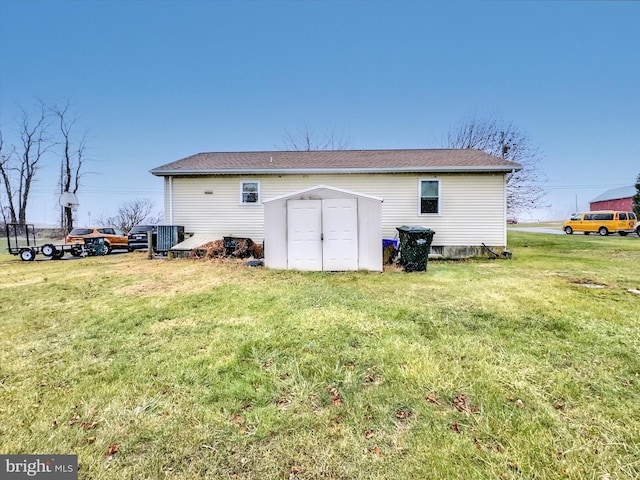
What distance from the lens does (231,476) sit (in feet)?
5.46

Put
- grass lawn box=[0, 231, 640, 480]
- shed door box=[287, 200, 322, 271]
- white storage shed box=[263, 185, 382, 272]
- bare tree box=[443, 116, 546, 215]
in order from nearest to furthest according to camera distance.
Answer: grass lawn box=[0, 231, 640, 480]
white storage shed box=[263, 185, 382, 272]
shed door box=[287, 200, 322, 271]
bare tree box=[443, 116, 546, 215]

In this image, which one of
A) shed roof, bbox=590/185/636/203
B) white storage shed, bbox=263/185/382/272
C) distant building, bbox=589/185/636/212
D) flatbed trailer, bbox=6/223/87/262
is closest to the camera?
white storage shed, bbox=263/185/382/272

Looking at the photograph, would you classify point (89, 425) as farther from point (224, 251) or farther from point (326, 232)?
point (224, 251)

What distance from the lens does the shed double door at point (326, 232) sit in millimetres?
8055

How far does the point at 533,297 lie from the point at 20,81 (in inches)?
1278

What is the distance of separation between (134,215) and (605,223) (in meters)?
38.7

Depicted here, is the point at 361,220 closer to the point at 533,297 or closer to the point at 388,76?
the point at 533,297

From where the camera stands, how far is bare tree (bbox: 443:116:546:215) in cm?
1955

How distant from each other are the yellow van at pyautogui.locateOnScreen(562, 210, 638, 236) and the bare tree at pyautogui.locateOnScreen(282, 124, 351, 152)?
2091 cm

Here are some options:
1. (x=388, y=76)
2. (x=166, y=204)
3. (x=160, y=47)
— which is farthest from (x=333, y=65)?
(x=166, y=204)

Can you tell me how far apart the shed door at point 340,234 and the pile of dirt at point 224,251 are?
3586mm

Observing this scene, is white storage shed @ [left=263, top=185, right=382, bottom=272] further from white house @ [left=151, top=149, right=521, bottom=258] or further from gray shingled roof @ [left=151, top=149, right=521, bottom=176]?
gray shingled roof @ [left=151, top=149, right=521, bottom=176]

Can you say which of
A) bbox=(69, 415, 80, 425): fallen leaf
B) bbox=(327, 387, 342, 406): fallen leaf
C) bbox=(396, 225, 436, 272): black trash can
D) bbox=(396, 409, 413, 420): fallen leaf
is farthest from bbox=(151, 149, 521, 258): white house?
bbox=(69, 415, 80, 425): fallen leaf

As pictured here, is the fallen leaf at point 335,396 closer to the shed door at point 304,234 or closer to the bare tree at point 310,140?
the shed door at point 304,234
